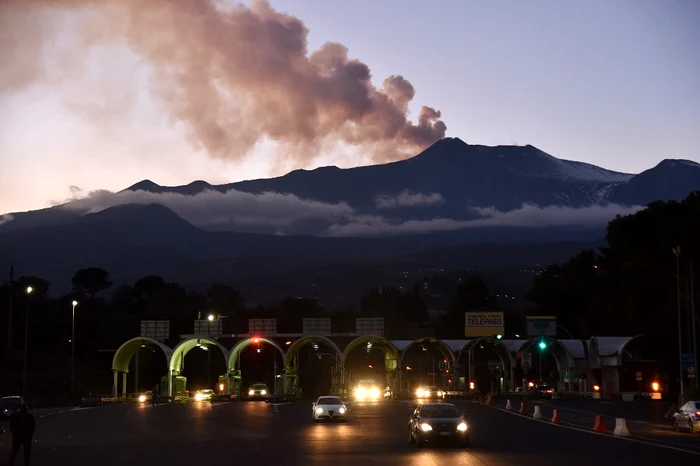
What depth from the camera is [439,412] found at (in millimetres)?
30844

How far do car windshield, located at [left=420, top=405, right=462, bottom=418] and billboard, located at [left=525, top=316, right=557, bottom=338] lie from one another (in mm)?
75973

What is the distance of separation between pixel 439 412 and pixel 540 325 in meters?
78.3

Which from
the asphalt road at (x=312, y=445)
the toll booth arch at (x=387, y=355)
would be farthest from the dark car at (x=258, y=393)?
the asphalt road at (x=312, y=445)

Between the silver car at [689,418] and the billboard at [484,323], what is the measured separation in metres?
65.2

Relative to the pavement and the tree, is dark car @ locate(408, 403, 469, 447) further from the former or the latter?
the tree

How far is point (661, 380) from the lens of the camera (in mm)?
85000

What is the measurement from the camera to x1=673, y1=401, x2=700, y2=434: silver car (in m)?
38.0

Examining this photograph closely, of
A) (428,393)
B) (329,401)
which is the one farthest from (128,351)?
(329,401)

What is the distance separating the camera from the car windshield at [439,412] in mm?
30641

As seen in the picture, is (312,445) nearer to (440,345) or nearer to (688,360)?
(688,360)

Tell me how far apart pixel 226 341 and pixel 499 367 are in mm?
60611

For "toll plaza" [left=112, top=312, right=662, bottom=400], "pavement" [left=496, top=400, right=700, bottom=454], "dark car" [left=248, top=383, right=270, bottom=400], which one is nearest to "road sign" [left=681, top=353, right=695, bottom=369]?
A: "pavement" [left=496, top=400, right=700, bottom=454]

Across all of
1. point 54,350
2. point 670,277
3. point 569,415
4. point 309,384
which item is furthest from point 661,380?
point 54,350

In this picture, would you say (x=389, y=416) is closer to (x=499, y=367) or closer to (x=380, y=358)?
(x=499, y=367)
